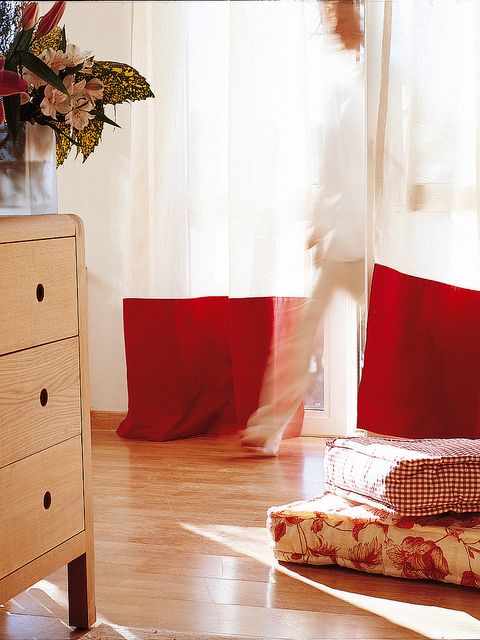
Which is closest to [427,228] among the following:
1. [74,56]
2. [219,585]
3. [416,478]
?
[416,478]

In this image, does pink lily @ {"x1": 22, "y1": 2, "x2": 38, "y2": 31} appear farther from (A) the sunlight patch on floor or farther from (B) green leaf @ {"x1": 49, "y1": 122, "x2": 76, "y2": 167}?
(A) the sunlight patch on floor

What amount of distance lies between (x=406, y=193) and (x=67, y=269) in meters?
1.41

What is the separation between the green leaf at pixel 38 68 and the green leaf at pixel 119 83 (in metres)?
0.14

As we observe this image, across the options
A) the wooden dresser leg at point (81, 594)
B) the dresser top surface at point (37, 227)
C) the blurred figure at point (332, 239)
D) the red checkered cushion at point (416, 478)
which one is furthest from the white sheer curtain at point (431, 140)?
the wooden dresser leg at point (81, 594)

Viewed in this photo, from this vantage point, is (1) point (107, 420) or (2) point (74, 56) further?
(1) point (107, 420)

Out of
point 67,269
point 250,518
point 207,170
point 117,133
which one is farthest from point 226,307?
point 67,269

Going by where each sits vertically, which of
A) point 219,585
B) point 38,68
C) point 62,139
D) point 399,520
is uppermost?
point 38,68

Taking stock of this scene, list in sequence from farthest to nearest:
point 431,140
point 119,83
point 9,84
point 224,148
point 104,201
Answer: point 104,201, point 224,148, point 431,140, point 119,83, point 9,84

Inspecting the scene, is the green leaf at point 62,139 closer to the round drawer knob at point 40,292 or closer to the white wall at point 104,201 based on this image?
the round drawer knob at point 40,292

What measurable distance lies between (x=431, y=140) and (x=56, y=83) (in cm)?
149

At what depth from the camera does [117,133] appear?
3490 mm

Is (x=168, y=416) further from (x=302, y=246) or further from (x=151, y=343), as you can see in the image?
(x=302, y=246)

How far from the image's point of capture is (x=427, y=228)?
115 inches

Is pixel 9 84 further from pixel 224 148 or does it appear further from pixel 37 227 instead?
pixel 224 148
